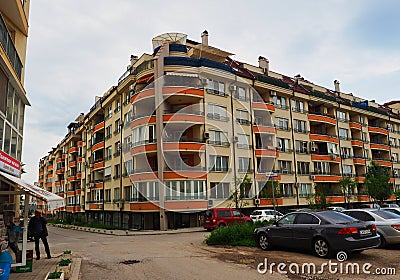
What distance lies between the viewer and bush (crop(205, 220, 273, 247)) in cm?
1432

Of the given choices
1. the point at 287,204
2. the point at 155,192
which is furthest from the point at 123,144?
the point at 287,204

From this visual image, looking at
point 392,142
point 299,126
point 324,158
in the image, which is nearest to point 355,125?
point 324,158

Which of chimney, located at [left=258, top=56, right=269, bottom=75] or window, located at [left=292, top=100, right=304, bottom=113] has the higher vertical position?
chimney, located at [left=258, top=56, right=269, bottom=75]

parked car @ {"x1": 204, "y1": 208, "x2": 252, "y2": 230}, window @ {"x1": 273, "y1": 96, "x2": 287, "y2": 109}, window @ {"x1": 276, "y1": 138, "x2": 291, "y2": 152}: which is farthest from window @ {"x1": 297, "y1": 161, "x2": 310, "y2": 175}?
parked car @ {"x1": 204, "y1": 208, "x2": 252, "y2": 230}

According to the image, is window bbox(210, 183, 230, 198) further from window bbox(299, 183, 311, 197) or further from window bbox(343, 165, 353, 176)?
window bbox(343, 165, 353, 176)

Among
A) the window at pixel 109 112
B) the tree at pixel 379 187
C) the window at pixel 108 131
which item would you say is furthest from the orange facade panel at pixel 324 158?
the window at pixel 109 112

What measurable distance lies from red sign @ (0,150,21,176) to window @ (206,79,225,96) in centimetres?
2194

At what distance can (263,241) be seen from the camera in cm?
1279

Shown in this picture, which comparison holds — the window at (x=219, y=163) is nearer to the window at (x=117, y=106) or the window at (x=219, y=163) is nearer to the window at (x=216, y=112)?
the window at (x=216, y=112)

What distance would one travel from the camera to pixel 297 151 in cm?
4003

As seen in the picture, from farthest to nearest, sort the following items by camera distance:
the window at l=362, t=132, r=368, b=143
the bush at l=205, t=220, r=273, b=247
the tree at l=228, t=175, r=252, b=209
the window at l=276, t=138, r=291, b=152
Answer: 1. the window at l=362, t=132, r=368, b=143
2. the window at l=276, t=138, r=291, b=152
3. the tree at l=228, t=175, r=252, b=209
4. the bush at l=205, t=220, r=273, b=247

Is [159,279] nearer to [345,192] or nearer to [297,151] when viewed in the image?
[297,151]

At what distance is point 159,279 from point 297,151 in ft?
111

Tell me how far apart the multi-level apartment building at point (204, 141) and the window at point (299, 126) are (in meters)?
0.13
